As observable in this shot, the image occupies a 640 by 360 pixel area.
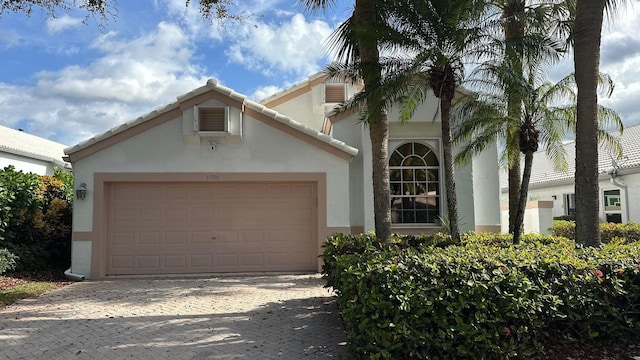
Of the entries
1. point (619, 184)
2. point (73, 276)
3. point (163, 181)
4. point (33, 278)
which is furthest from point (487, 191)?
point (33, 278)

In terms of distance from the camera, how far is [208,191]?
11.2 meters

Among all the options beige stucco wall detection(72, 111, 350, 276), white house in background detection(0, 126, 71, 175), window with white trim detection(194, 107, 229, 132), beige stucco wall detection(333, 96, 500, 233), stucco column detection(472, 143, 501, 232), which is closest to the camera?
beige stucco wall detection(72, 111, 350, 276)

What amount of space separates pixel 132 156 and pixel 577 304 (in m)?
9.70

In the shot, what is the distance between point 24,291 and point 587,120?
34.8 feet

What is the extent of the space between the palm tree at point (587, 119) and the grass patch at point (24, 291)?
955 centimetres

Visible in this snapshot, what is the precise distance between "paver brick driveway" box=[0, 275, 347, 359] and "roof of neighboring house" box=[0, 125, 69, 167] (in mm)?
11402

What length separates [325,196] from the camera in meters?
11.1

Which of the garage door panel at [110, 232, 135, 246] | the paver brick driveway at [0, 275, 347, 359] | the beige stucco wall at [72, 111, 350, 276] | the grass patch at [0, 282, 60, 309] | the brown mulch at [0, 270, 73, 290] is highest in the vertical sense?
the beige stucco wall at [72, 111, 350, 276]

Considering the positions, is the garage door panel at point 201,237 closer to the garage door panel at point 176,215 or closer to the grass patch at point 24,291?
the garage door panel at point 176,215

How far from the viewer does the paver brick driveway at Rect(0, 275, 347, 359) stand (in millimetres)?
5535

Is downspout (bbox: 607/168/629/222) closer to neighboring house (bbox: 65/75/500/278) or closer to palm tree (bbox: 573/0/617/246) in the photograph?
neighboring house (bbox: 65/75/500/278)

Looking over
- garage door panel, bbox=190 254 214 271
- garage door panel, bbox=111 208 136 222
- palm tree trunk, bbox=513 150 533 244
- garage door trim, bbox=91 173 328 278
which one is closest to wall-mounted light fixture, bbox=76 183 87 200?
garage door trim, bbox=91 173 328 278

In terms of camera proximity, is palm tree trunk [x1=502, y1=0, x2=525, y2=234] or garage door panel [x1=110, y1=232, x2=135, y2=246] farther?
garage door panel [x1=110, y1=232, x2=135, y2=246]

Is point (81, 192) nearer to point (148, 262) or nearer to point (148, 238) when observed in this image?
point (148, 238)
